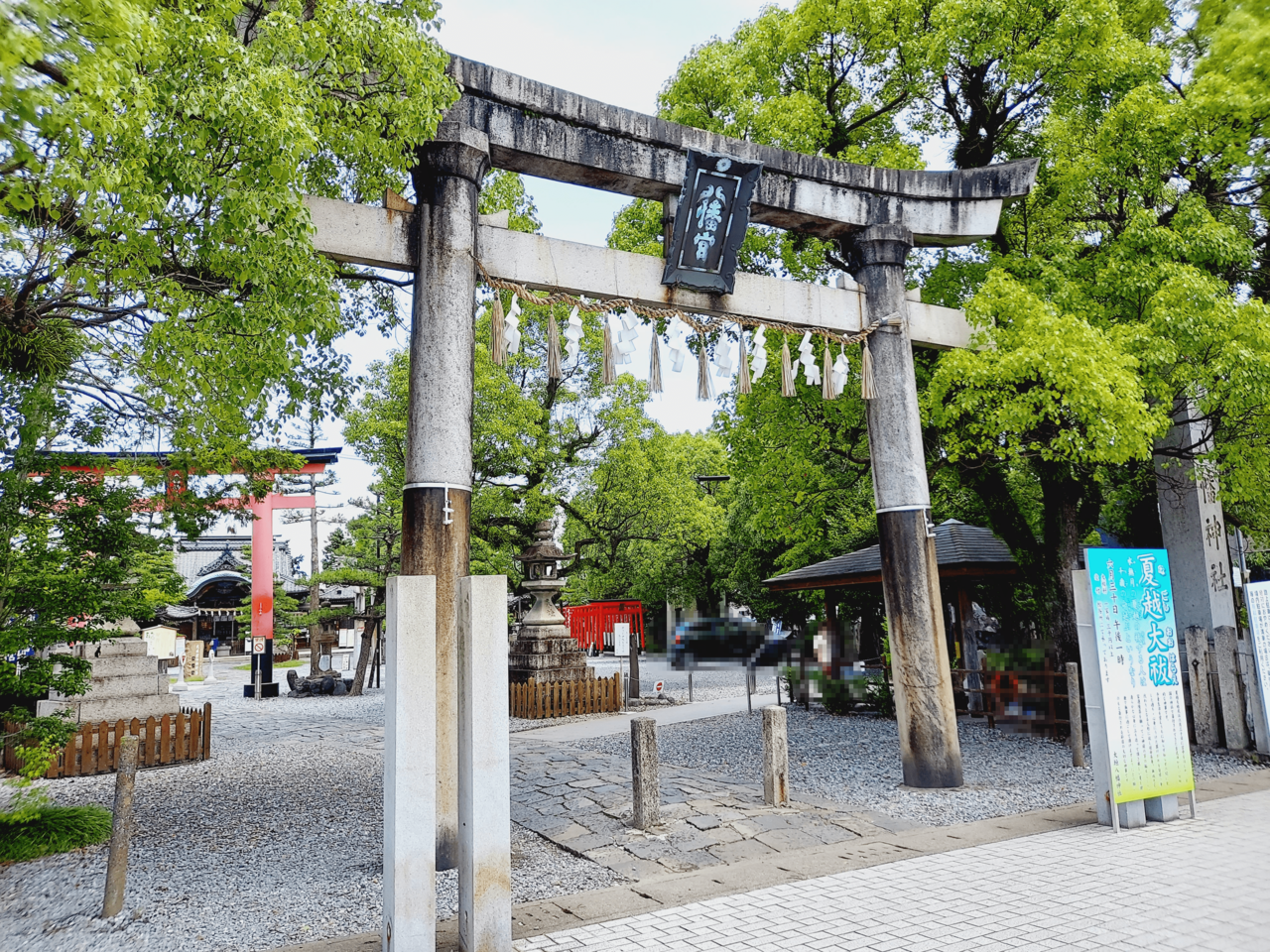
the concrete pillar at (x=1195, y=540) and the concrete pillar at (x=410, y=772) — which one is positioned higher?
the concrete pillar at (x=1195, y=540)

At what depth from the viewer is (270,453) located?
8.86 meters

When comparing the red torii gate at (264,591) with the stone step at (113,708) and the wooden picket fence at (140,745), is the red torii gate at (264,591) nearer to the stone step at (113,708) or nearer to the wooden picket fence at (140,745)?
the stone step at (113,708)

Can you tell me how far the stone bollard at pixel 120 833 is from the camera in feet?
15.8

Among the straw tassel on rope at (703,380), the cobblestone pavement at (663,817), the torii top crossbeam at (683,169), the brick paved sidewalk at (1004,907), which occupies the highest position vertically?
the torii top crossbeam at (683,169)

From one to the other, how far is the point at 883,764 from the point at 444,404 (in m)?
6.80

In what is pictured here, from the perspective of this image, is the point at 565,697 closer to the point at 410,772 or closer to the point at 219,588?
the point at 410,772

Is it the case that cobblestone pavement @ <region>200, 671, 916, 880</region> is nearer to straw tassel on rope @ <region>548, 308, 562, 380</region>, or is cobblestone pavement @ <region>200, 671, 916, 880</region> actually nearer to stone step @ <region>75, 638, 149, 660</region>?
stone step @ <region>75, 638, 149, 660</region>

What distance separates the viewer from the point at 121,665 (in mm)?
10930

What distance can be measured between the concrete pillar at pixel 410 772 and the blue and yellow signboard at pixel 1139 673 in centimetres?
509

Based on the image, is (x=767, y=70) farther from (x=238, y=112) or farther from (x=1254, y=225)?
(x=238, y=112)

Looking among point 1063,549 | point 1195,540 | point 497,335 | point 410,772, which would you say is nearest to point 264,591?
point 497,335

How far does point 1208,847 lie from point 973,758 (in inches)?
156

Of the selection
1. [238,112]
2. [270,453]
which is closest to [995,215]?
[238,112]

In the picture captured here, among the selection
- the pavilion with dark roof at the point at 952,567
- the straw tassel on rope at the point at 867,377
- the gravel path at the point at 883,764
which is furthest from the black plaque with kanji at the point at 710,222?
the pavilion with dark roof at the point at 952,567
